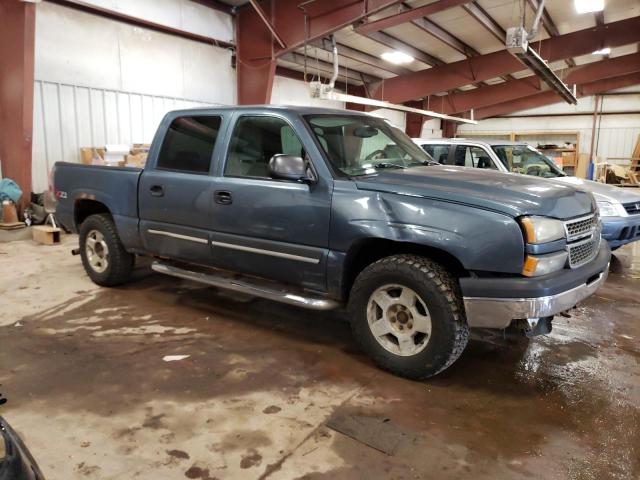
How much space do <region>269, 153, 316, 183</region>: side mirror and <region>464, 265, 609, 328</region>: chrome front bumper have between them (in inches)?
53.1

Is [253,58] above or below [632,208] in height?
above

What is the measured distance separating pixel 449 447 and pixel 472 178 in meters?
1.73

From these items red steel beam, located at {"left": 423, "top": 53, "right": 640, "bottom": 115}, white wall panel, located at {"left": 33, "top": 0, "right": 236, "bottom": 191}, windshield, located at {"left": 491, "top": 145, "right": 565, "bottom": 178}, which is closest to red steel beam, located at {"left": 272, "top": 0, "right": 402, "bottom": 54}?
white wall panel, located at {"left": 33, "top": 0, "right": 236, "bottom": 191}

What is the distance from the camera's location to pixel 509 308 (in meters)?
2.69

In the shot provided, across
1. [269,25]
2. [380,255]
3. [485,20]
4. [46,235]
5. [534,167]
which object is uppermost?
[485,20]

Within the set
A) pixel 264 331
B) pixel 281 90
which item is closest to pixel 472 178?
A: pixel 264 331

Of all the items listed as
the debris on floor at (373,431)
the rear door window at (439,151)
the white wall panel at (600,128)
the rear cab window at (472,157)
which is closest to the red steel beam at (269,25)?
the rear door window at (439,151)

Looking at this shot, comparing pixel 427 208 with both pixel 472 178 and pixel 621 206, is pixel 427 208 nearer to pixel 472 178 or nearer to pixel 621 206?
pixel 472 178

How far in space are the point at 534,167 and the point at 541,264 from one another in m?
4.74

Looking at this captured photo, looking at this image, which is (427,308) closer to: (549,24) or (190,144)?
(190,144)

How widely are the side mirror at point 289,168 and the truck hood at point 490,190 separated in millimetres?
366

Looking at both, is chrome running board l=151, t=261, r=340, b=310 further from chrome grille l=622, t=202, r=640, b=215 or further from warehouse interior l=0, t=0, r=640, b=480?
chrome grille l=622, t=202, r=640, b=215

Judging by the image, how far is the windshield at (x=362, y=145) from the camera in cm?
341

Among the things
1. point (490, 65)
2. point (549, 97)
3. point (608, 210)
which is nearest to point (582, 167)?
point (549, 97)
